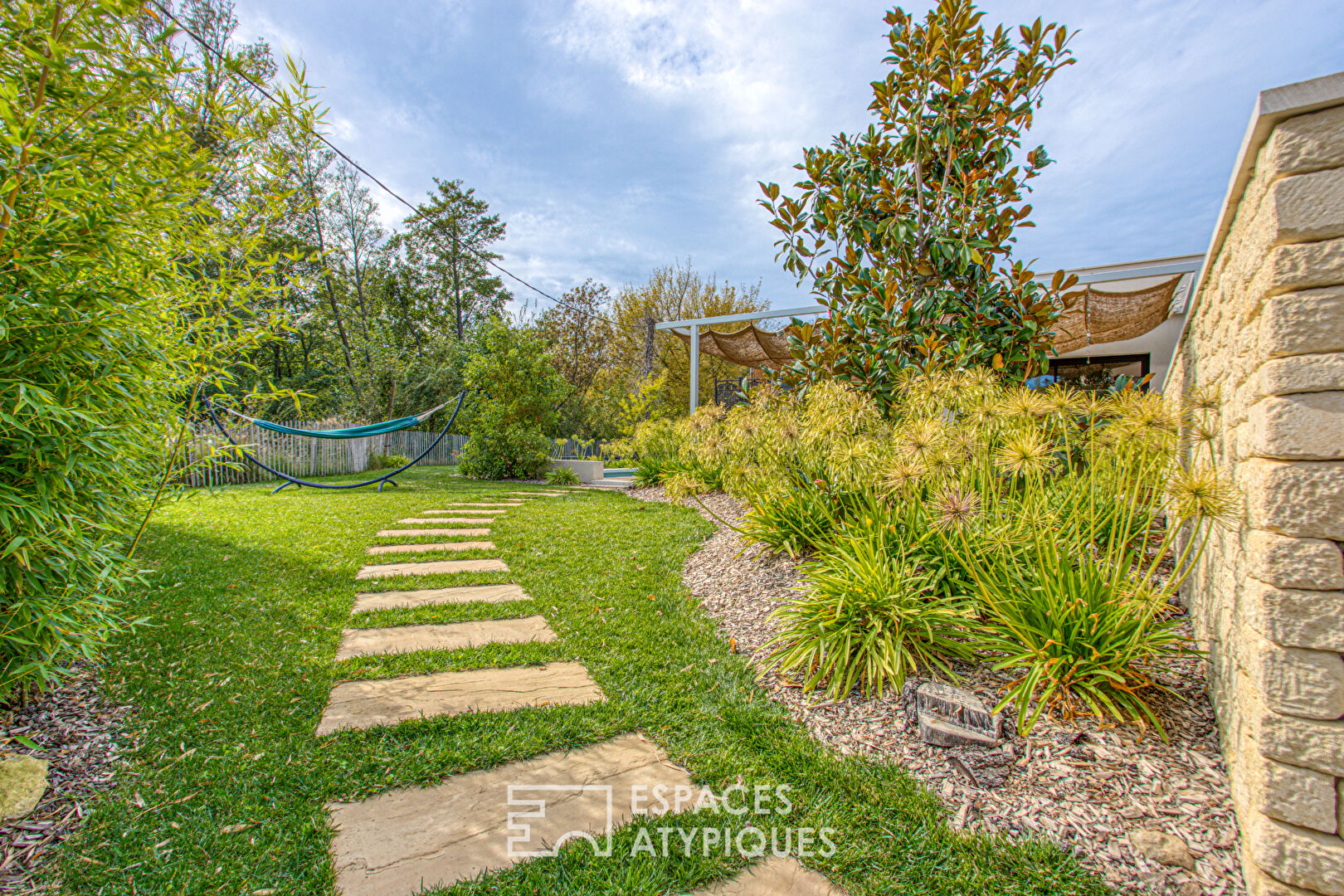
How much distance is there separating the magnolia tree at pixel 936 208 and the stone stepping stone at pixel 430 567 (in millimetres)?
2603

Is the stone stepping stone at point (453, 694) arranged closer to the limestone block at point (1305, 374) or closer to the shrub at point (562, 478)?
the limestone block at point (1305, 374)

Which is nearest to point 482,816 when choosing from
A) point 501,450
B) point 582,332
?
point 501,450

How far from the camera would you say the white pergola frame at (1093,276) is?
5.31 metres

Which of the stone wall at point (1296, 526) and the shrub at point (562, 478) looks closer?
the stone wall at point (1296, 526)

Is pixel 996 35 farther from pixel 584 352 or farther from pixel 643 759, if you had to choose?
pixel 584 352

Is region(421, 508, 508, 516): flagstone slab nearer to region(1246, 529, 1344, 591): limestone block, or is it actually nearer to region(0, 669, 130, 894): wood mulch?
region(0, 669, 130, 894): wood mulch

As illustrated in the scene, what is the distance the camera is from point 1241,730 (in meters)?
1.30

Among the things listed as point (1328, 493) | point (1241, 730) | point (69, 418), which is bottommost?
point (1241, 730)

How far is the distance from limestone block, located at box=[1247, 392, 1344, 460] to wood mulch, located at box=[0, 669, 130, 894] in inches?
110

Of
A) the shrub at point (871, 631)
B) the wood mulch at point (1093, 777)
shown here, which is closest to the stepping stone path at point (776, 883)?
the wood mulch at point (1093, 777)

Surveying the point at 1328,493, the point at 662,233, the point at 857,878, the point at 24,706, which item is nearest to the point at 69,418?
the point at 24,706

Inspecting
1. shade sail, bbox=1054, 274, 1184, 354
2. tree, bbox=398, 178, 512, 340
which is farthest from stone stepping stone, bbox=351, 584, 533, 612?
tree, bbox=398, 178, 512, 340

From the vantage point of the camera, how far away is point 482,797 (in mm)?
1473

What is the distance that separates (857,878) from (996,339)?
3.05 metres
